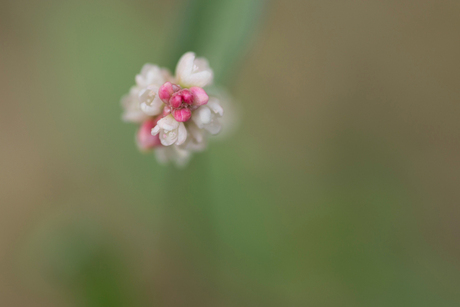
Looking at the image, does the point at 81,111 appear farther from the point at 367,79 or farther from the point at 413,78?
the point at 413,78

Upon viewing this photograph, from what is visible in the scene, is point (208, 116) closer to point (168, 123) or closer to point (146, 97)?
point (168, 123)

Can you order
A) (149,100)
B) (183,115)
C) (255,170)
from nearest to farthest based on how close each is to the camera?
1. (183,115)
2. (149,100)
3. (255,170)

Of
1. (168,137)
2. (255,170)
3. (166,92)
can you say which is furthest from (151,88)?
(255,170)

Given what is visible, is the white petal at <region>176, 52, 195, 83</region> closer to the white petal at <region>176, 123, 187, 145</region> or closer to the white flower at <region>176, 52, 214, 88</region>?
the white flower at <region>176, 52, 214, 88</region>

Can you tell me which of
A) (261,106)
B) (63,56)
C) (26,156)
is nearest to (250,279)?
(261,106)

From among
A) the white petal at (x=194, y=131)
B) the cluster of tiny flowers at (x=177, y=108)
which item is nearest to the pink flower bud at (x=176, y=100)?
the cluster of tiny flowers at (x=177, y=108)

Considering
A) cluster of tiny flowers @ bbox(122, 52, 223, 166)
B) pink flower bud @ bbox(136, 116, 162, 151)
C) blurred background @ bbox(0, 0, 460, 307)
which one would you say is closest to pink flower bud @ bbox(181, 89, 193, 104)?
cluster of tiny flowers @ bbox(122, 52, 223, 166)
